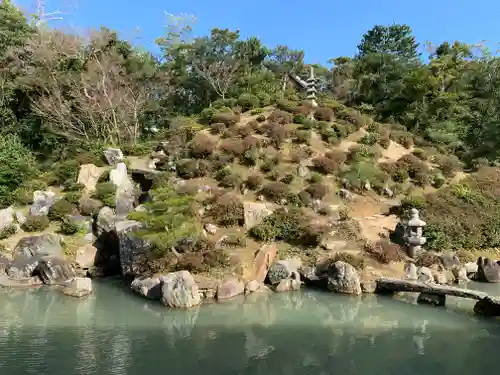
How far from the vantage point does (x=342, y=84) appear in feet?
111

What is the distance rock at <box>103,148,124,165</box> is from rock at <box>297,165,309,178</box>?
8702 millimetres

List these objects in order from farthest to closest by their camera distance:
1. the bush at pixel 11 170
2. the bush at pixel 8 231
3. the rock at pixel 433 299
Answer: the bush at pixel 11 170 → the bush at pixel 8 231 → the rock at pixel 433 299

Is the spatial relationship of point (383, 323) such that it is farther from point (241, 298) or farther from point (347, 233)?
point (347, 233)

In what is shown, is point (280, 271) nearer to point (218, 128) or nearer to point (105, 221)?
point (105, 221)

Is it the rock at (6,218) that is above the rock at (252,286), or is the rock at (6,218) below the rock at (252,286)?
above

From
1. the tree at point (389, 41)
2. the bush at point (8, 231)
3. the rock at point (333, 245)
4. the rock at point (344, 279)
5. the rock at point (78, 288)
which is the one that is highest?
the tree at point (389, 41)

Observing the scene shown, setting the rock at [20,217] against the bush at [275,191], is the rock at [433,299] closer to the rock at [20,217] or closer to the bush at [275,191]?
the bush at [275,191]

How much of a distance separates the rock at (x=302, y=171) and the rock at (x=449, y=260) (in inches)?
283

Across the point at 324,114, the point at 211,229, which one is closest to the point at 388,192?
the point at 324,114

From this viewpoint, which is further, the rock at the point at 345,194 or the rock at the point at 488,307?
the rock at the point at 345,194

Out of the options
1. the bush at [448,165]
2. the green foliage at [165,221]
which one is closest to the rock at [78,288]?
the green foliage at [165,221]

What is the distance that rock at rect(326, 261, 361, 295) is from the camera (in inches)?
535

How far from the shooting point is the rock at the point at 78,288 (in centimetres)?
1335

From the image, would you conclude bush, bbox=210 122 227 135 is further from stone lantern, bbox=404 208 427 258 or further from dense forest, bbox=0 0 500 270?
stone lantern, bbox=404 208 427 258
